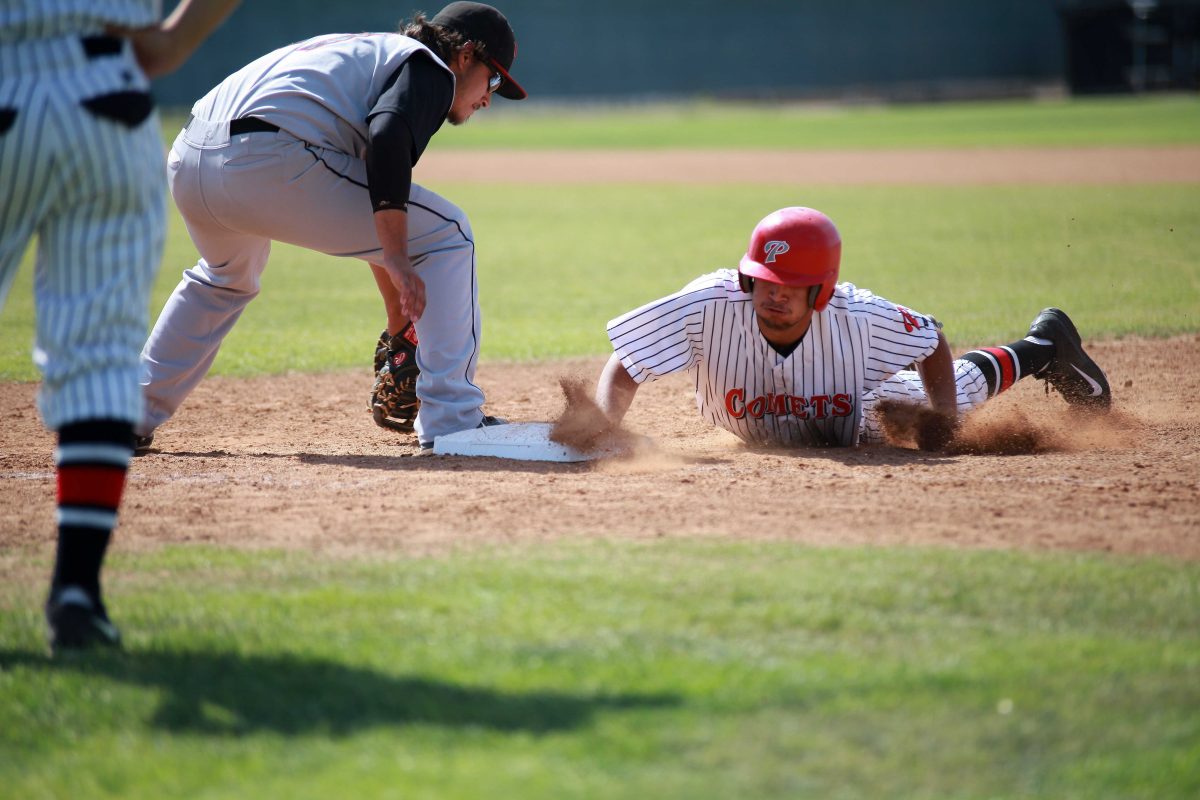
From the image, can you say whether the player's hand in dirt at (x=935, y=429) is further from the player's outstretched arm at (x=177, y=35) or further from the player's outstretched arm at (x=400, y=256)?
the player's outstretched arm at (x=177, y=35)

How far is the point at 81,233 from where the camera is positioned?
2928 mm

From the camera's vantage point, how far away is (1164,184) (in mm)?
16938

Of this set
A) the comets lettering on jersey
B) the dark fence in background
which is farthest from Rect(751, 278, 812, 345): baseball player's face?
the dark fence in background

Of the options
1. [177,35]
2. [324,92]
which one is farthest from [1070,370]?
[177,35]

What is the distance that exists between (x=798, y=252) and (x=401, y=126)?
145cm

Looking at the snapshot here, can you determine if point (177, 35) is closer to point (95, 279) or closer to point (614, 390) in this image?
point (95, 279)

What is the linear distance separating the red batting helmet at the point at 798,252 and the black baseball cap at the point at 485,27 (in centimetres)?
107

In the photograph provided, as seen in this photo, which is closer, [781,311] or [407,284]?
[407,284]

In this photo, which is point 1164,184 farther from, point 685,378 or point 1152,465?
point 1152,465

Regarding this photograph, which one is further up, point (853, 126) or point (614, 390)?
point (853, 126)

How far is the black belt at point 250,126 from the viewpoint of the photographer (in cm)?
468

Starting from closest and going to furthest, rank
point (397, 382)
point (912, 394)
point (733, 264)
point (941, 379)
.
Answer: point (941, 379)
point (397, 382)
point (912, 394)
point (733, 264)

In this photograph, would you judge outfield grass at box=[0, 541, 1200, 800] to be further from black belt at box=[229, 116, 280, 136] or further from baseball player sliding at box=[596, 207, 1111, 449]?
black belt at box=[229, 116, 280, 136]

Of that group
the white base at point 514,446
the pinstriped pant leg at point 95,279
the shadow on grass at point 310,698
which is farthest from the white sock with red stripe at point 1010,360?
the pinstriped pant leg at point 95,279
